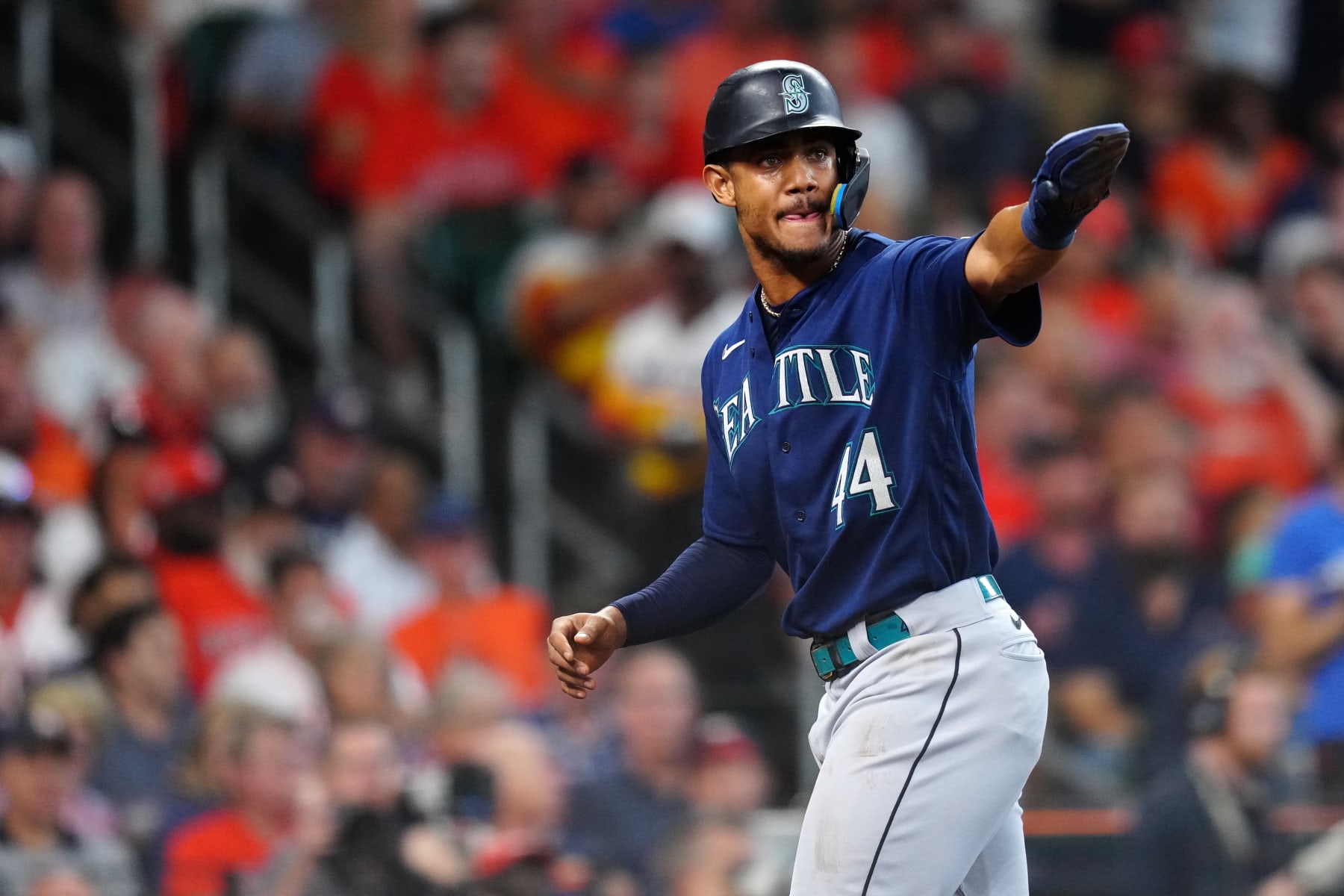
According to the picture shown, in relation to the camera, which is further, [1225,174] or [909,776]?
[1225,174]

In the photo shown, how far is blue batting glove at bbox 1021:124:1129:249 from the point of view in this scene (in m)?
3.03

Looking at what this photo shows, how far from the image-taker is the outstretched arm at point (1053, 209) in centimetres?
303

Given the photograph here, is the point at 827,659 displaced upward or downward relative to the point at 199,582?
downward

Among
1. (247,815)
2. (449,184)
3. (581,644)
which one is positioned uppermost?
(449,184)

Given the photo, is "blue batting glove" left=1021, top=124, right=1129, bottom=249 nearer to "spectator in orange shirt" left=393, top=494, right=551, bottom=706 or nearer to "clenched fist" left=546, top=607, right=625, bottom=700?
"clenched fist" left=546, top=607, right=625, bottom=700

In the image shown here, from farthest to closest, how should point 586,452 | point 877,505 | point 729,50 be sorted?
point 729,50 < point 586,452 < point 877,505

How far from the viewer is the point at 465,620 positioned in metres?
7.60

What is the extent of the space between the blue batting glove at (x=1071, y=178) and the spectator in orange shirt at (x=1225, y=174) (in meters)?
6.60

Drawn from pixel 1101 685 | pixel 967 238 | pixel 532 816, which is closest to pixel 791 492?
pixel 967 238

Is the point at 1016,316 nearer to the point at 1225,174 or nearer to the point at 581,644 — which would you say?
the point at 581,644

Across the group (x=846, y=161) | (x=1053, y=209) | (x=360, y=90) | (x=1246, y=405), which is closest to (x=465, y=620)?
(x=360, y=90)

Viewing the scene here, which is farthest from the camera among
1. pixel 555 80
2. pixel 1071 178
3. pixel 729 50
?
pixel 729 50

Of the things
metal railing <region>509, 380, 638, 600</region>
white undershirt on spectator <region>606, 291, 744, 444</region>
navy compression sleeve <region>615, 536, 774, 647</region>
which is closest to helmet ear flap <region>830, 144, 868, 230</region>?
navy compression sleeve <region>615, 536, 774, 647</region>

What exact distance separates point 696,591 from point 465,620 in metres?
3.86
